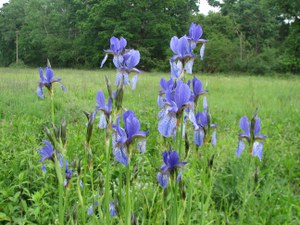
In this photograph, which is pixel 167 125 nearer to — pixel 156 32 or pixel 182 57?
pixel 182 57

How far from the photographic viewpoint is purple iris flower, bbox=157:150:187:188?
0.85 m

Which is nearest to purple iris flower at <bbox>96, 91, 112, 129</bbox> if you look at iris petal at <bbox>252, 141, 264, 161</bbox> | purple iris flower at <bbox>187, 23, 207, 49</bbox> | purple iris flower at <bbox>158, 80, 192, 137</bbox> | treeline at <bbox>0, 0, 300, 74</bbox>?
purple iris flower at <bbox>158, 80, 192, 137</bbox>

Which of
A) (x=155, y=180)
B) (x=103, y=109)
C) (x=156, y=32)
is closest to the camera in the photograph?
(x=103, y=109)

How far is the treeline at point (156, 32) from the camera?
65.2 ft

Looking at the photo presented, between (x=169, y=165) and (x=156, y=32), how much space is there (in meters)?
22.9

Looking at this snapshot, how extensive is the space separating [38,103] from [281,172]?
3466mm

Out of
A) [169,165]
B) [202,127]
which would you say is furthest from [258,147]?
[169,165]

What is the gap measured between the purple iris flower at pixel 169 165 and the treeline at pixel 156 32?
17493 mm

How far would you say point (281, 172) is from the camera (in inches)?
105

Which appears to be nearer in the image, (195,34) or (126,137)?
(126,137)

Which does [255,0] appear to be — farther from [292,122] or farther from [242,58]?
[292,122]

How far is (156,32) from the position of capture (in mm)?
23016

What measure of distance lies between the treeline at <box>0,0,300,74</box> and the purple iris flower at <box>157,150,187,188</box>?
57.4 ft

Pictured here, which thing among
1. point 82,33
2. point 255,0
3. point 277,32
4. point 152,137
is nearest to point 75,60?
point 82,33
